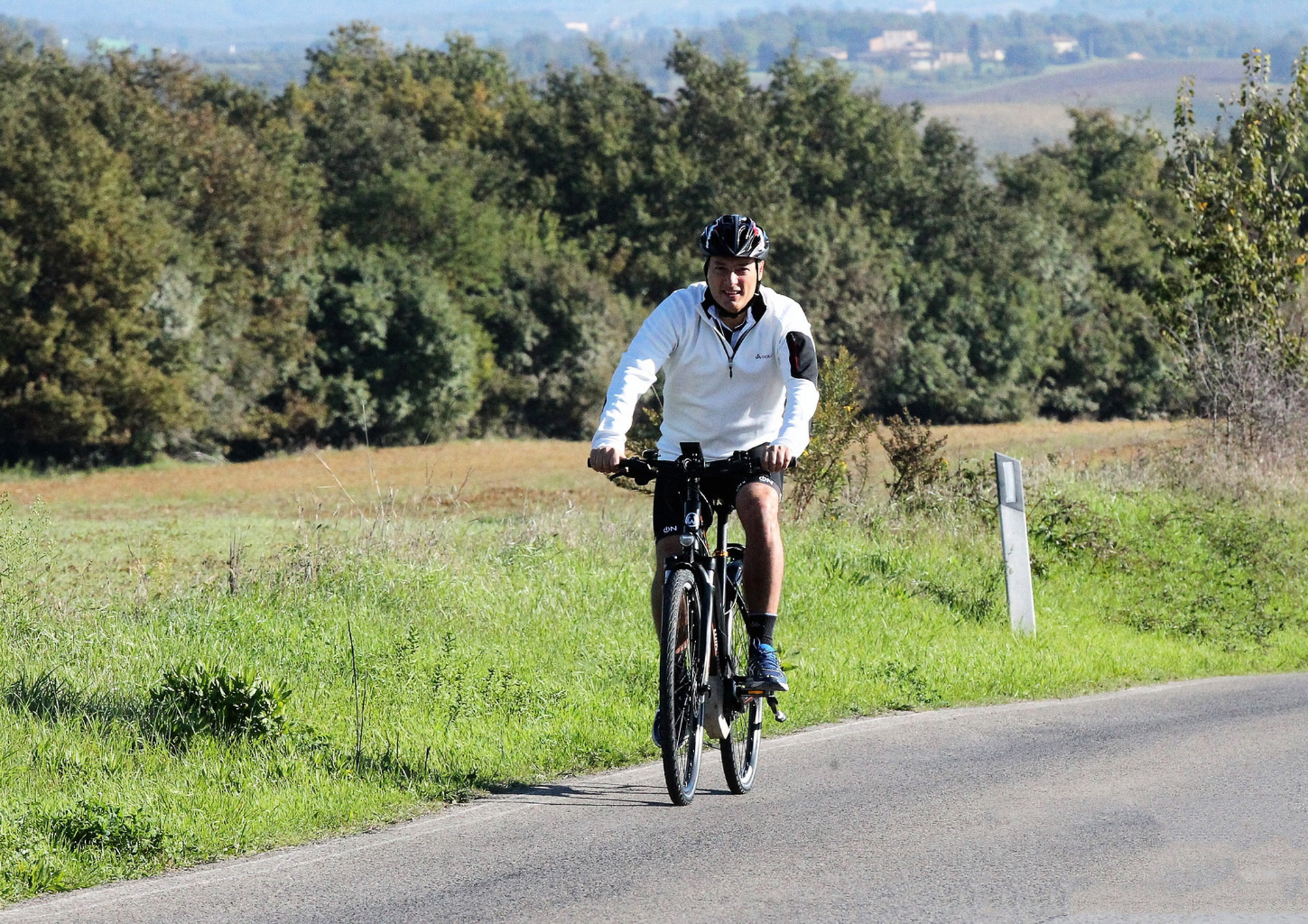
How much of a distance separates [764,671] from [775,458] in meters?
0.94

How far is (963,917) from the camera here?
4.98 meters

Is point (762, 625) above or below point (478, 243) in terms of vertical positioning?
above

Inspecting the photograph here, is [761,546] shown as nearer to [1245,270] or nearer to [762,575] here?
[762,575]

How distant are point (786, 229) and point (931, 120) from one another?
10.0 m

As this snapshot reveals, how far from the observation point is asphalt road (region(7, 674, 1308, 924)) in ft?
16.7

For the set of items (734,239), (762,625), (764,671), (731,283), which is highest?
(734,239)

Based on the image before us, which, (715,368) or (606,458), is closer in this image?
(606,458)

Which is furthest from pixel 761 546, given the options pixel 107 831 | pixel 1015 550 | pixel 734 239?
pixel 1015 550

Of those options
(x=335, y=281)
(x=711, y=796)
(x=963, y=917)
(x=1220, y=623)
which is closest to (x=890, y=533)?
(x=1220, y=623)

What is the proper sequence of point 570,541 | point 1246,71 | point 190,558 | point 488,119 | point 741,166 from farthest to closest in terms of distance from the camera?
point 488,119
point 741,166
point 1246,71
point 190,558
point 570,541

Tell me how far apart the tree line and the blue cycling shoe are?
3723cm

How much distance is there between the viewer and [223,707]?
7027 millimetres

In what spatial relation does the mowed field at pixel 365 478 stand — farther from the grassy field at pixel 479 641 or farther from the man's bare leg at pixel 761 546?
the man's bare leg at pixel 761 546

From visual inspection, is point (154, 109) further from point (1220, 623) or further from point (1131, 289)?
point (1220, 623)
